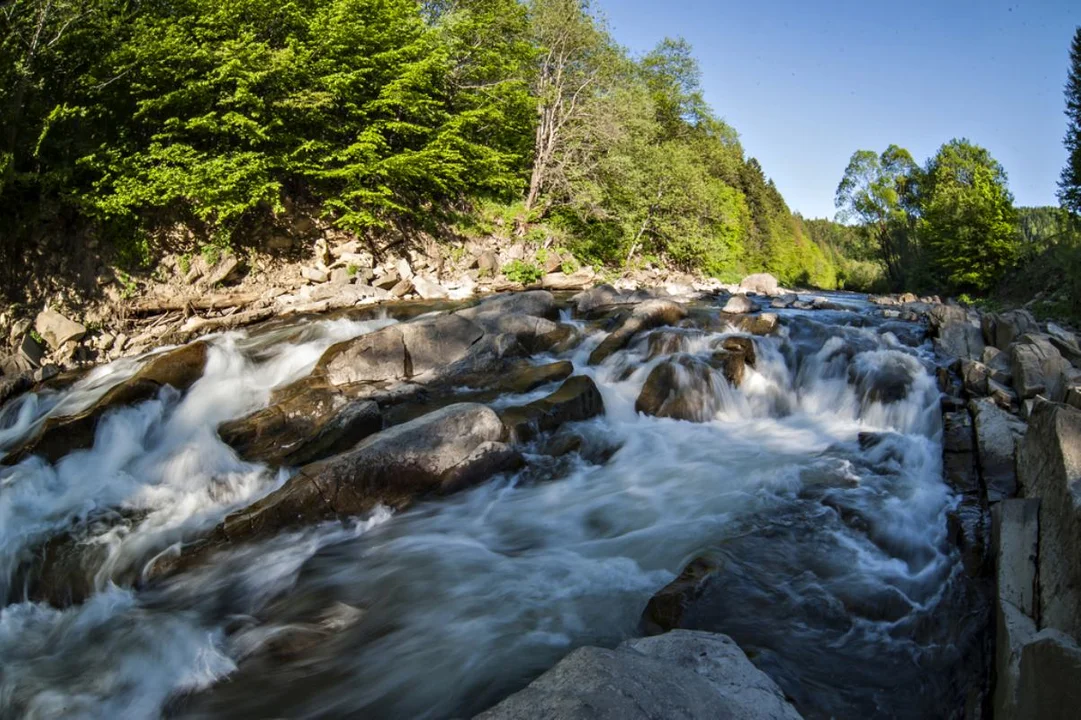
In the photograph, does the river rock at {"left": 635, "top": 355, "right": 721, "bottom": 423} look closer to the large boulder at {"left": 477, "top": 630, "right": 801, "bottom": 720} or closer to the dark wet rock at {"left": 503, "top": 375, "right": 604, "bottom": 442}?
the dark wet rock at {"left": 503, "top": 375, "right": 604, "bottom": 442}

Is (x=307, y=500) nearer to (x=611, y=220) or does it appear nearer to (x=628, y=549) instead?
(x=628, y=549)

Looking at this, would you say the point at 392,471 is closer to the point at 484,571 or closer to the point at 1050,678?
the point at 484,571

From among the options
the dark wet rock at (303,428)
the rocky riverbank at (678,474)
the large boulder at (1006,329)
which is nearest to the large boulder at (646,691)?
the rocky riverbank at (678,474)

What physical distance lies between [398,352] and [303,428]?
2276 millimetres

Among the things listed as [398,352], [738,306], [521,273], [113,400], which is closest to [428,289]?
[521,273]

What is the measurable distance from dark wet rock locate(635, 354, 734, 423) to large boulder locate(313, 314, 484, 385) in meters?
3.23

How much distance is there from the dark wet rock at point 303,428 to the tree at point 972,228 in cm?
3474

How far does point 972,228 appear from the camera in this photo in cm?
3064

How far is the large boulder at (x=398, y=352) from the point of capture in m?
8.80

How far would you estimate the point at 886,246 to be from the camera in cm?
4541

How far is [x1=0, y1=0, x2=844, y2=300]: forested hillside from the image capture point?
12.3 meters

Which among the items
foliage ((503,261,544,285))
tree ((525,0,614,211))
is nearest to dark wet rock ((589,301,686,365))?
foliage ((503,261,544,285))

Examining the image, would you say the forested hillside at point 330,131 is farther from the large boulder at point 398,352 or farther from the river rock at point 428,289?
the large boulder at point 398,352

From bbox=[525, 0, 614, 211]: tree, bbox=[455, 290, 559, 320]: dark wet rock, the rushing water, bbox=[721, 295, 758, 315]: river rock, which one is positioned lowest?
the rushing water
